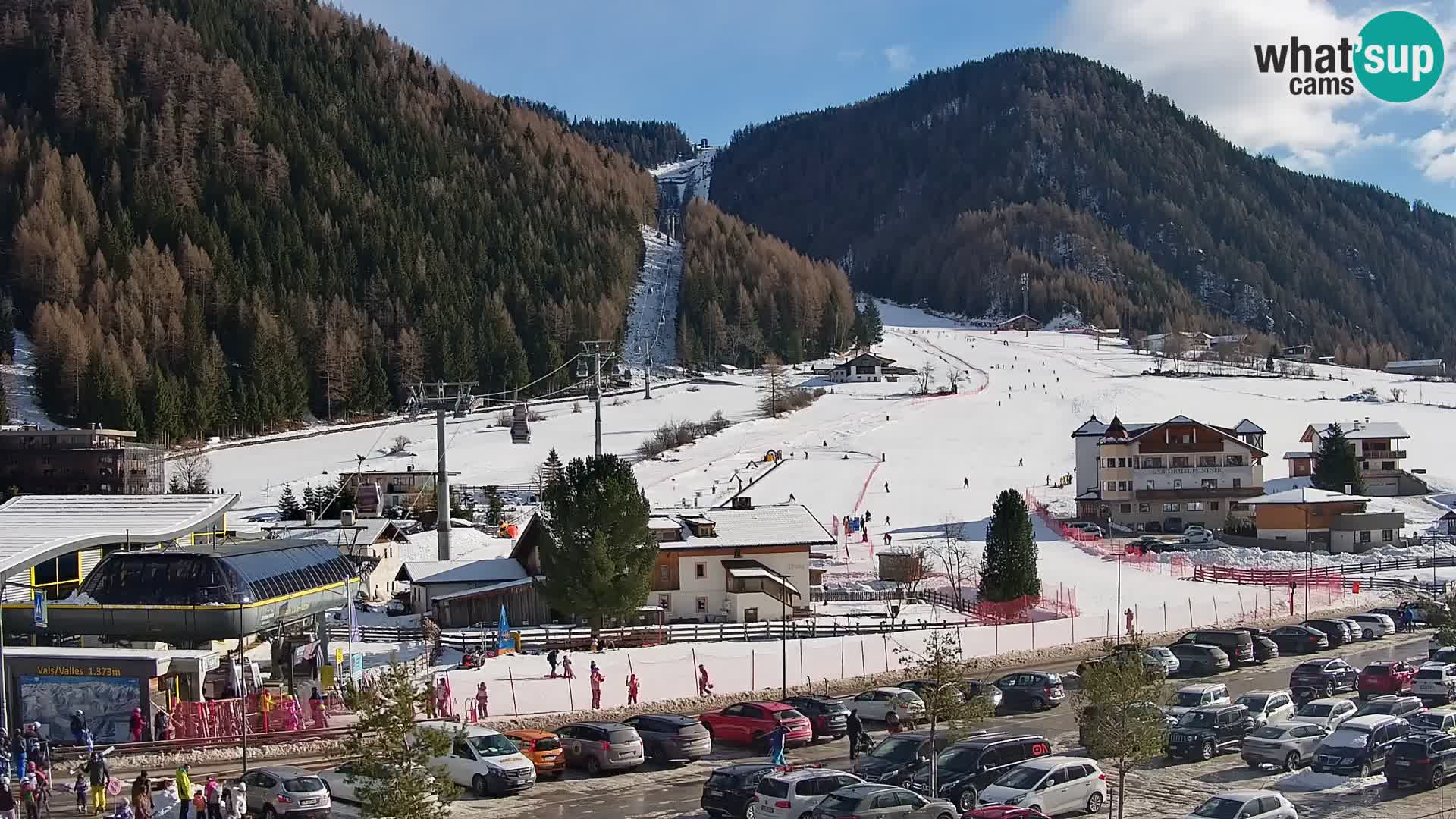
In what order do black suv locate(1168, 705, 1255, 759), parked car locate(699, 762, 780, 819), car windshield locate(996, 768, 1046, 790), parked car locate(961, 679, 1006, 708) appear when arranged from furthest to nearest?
parked car locate(961, 679, 1006, 708) < black suv locate(1168, 705, 1255, 759) < parked car locate(699, 762, 780, 819) < car windshield locate(996, 768, 1046, 790)

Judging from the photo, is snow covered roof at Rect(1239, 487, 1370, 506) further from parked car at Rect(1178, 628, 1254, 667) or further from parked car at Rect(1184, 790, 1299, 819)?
parked car at Rect(1184, 790, 1299, 819)

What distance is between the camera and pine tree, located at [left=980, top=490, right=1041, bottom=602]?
44938 mm

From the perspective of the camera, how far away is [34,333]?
12269 centimetres

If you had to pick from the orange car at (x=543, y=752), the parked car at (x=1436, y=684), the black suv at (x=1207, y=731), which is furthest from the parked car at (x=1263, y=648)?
the orange car at (x=543, y=752)

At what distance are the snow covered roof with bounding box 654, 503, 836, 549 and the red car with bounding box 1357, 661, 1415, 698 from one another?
19566mm

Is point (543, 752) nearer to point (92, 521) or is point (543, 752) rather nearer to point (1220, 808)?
point (1220, 808)

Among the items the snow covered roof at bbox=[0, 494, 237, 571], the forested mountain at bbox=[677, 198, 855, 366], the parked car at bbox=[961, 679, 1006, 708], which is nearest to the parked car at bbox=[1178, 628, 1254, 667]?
the parked car at bbox=[961, 679, 1006, 708]

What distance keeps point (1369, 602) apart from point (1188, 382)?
91.9 m

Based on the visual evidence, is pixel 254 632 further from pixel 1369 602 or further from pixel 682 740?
pixel 1369 602

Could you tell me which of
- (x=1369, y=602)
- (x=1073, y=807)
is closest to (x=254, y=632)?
(x=1073, y=807)

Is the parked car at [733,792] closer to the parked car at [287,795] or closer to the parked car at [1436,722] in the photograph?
the parked car at [287,795]

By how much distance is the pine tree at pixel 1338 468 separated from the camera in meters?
73.5

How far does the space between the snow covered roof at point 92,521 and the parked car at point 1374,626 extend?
35.3m

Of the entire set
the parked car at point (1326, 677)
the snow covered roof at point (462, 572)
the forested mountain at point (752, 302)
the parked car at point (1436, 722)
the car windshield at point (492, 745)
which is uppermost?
the forested mountain at point (752, 302)
